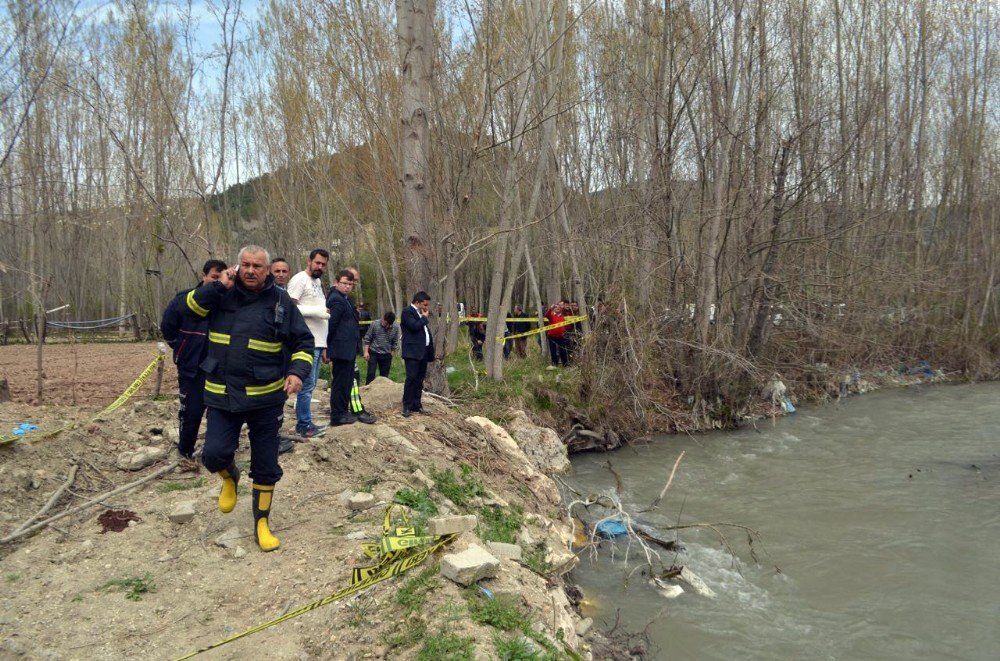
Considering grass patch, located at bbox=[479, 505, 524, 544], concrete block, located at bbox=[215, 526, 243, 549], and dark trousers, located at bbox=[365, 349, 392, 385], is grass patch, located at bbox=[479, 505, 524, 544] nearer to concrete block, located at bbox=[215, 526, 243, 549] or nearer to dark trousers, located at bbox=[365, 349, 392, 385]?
concrete block, located at bbox=[215, 526, 243, 549]

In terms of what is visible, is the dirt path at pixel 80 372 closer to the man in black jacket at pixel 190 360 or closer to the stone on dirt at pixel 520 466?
the man in black jacket at pixel 190 360

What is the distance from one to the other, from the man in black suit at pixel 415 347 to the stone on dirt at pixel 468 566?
3834mm

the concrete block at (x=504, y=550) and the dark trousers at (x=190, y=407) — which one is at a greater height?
the dark trousers at (x=190, y=407)

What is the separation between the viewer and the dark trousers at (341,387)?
661cm

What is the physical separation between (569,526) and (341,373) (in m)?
2.97

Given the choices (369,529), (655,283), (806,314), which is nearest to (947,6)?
(806,314)

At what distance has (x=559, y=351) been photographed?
1421cm

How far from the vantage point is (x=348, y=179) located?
62.7 ft

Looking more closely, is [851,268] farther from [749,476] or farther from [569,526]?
[569,526]

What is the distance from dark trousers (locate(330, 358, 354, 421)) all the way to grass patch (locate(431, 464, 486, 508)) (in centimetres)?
139

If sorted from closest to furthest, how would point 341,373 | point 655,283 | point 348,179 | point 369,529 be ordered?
1. point 369,529
2. point 341,373
3. point 655,283
4. point 348,179

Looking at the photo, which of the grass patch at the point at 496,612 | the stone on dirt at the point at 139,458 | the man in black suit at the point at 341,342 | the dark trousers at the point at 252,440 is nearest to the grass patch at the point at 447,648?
the grass patch at the point at 496,612

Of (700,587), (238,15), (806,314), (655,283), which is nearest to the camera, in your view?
(700,587)

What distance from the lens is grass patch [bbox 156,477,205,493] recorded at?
5270 millimetres
